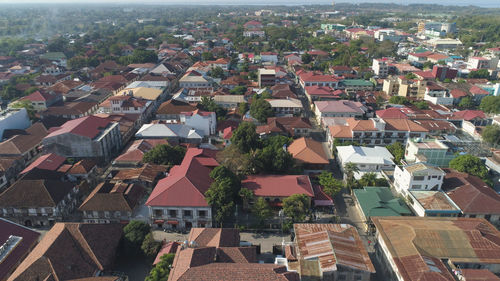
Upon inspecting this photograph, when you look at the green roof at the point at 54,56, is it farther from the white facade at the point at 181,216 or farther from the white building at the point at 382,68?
the white facade at the point at 181,216

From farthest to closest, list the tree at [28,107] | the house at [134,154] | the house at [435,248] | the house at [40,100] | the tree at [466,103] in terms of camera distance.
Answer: the tree at [466,103], the house at [40,100], the tree at [28,107], the house at [134,154], the house at [435,248]

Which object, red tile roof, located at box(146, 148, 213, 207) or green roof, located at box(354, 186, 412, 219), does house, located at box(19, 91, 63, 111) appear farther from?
green roof, located at box(354, 186, 412, 219)

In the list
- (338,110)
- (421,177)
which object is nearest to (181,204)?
(421,177)

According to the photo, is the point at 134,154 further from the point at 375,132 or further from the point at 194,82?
the point at 194,82

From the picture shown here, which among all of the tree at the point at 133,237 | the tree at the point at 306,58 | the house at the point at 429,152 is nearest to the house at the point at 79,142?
the tree at the point at 133,237

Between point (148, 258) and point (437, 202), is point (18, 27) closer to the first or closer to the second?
point (148, 258)

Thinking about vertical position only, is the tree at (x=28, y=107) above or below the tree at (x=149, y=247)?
above
